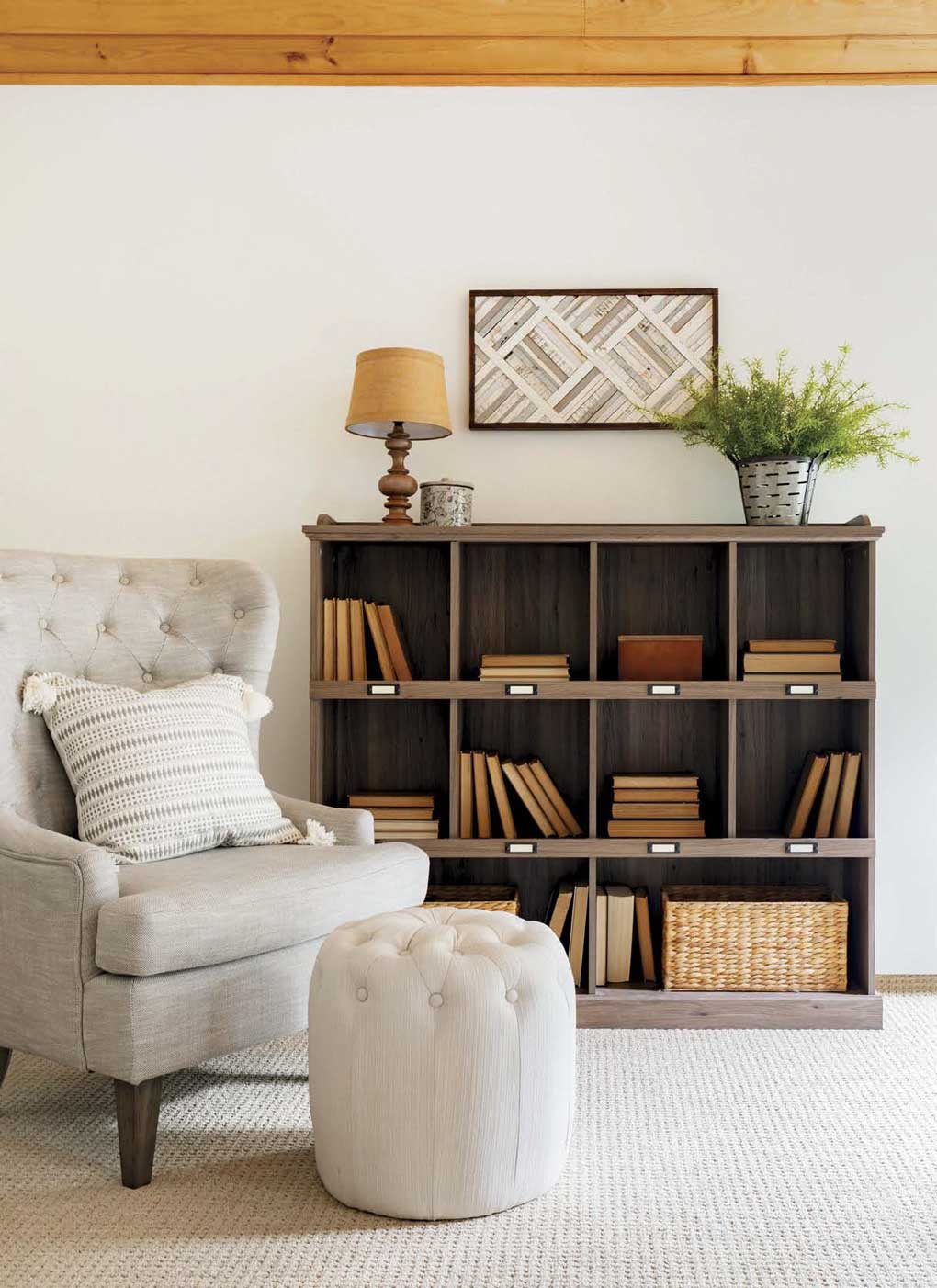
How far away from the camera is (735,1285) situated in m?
1.55

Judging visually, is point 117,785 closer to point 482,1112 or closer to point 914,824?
point 482,1112

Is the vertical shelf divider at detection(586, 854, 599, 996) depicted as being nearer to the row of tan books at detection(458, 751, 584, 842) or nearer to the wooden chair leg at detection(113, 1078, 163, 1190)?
the row of tan books at detection(458, 751, 584, 842)

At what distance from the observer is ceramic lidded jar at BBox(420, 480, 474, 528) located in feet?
9.16

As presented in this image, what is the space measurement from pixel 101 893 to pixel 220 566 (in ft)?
3.34

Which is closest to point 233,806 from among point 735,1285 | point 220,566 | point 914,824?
point 220,566

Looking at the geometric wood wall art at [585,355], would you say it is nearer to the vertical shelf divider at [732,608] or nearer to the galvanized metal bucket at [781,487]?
the galvanized metal bucket at [781,487]

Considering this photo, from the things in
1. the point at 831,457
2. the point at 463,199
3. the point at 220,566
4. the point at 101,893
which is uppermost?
the point at 463,199

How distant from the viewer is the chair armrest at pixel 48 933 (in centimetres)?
183

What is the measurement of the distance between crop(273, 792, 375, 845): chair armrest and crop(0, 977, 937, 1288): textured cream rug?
511 millimetres

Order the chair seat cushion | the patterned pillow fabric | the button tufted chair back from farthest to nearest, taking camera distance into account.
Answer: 1. the button tufted chair back
2. the patterned pillow fabric
3. the chair seat cushion

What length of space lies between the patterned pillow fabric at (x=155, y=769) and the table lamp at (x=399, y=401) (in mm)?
772

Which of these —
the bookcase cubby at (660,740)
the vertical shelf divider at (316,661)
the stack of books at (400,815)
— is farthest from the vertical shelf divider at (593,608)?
the vertical shelf divider at (316,661)

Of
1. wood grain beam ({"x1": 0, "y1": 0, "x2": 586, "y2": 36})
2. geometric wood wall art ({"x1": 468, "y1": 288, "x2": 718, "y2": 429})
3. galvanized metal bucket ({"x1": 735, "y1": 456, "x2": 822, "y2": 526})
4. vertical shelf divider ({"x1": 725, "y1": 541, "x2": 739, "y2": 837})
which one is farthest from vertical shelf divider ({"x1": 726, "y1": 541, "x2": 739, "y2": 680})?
wood grain beam ({"x1": 0, "y1": 0, "x2": 586, "y2": 36})

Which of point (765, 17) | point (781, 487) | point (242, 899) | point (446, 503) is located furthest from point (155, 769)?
point (765, 17)
